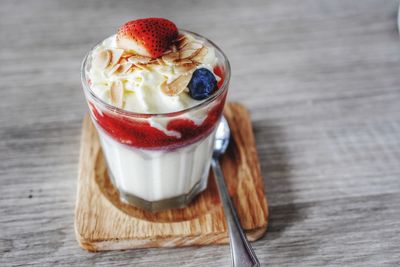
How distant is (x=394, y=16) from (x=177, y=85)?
43.4 inches

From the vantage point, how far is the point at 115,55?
35.7 inches

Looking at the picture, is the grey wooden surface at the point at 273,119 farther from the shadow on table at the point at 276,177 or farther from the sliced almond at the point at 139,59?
the sliced almond at the point at 139,59

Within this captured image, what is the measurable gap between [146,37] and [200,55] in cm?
11

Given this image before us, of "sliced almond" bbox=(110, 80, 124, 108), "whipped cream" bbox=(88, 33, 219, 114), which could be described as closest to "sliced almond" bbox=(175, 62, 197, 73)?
"whipped cream" bbox=(88, 33, 219, 114)

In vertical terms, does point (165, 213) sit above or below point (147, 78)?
below

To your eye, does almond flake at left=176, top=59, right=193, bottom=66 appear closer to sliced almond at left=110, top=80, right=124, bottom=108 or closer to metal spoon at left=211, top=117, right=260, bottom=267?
sliced almond at left=110, top=80, right=124, bottom=108

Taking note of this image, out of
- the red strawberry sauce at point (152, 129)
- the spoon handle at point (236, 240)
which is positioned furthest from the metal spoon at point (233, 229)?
the red strawberry sauce at point (152, 129)

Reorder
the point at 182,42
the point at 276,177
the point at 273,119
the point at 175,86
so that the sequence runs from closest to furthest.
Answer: the point at 175,86 → the point at 182,42 → the point at 276,177 → the point at 273,119

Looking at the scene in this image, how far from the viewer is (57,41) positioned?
1.54 metres

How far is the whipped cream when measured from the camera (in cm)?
84

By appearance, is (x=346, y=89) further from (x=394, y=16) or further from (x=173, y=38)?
(x=173, y=38)

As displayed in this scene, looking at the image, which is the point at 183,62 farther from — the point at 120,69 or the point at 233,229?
the point at 233,229

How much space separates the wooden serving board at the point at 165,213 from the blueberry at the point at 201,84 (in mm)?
265

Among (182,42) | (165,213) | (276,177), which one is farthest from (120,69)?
(276,177)
